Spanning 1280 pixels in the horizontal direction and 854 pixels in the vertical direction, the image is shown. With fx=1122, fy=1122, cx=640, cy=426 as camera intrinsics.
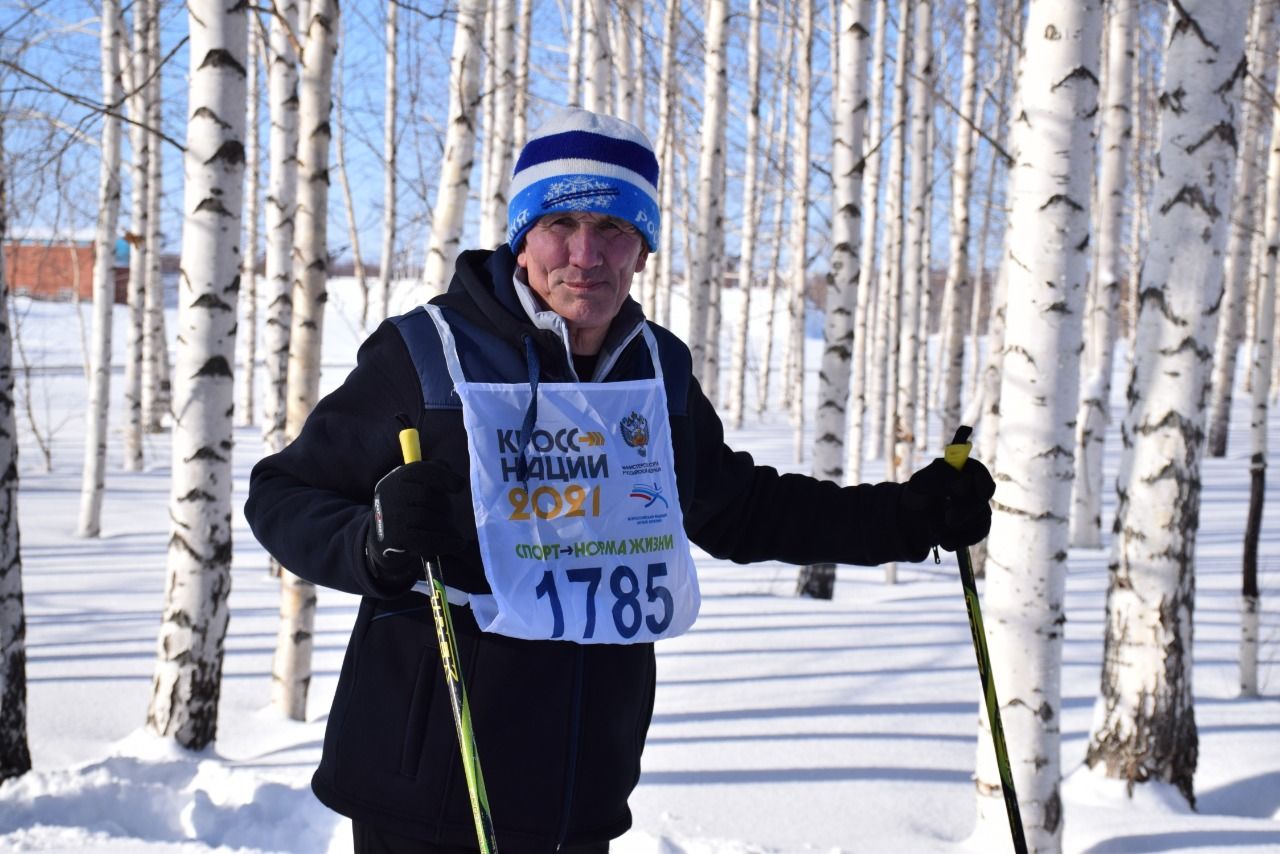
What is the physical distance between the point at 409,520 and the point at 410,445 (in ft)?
0.45

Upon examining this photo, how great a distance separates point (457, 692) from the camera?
1791mm

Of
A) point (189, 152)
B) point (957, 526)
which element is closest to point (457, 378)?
point (957, 526)

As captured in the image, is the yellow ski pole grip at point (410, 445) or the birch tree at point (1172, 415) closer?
the yellow ski pole grip at point (410, 445)

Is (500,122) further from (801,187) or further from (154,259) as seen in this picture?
(154,259)

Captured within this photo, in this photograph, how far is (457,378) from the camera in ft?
6.27

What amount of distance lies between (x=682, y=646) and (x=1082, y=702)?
2255 millimetres

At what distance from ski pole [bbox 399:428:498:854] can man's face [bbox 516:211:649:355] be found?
39 cm

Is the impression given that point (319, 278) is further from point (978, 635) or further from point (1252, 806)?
point (1252, 806)

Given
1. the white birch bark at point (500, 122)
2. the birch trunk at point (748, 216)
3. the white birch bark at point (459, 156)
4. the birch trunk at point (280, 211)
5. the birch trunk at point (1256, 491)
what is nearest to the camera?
the birch trunk at point (1256, 491)

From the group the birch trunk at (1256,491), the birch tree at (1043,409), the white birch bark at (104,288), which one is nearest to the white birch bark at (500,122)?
the white birch bark at (104,288)

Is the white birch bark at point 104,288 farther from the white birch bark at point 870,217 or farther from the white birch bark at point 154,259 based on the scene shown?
the white birch bark at point 870,217

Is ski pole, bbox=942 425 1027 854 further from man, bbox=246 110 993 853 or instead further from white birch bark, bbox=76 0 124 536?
white birch bark, bbox=76 0 124 536

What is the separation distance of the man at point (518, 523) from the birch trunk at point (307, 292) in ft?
→ 13.0

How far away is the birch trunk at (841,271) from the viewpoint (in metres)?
8.48
